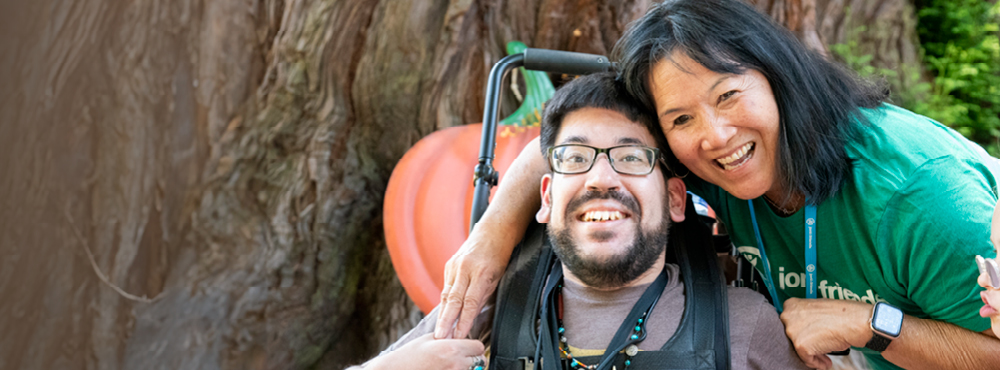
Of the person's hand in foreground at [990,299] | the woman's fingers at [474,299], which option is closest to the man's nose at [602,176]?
the woman's fingers at [474,299]

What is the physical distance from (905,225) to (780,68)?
0.44 metres

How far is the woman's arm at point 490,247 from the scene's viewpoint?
1600mm

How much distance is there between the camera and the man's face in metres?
1.56

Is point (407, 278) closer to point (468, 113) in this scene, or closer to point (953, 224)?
point (468, 113)

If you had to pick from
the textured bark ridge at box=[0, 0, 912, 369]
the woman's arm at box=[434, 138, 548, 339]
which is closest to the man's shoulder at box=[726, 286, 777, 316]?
the woman's arm at box=[434, 138, 548, 339]

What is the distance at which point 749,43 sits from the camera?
144 cm

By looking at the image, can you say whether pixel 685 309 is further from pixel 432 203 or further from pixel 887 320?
pixel 432 203

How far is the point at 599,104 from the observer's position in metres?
1.67

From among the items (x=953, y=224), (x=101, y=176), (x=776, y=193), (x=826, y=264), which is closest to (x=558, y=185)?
(x=776, y=193)

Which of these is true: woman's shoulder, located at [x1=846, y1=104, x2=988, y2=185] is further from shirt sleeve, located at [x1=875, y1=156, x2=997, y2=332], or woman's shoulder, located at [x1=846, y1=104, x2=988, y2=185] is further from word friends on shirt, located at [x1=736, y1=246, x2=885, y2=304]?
word friends on shirt, located at [x1=736, y1=246, x2=885, y2=304]

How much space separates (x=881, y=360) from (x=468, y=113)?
6.60ft

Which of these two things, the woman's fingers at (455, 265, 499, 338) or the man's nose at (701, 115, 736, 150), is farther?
the woman's fingers at (455, 265, 499, 338)

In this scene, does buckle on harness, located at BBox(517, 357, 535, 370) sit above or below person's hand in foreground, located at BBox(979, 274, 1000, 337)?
below

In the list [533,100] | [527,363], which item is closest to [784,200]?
[527,363]
